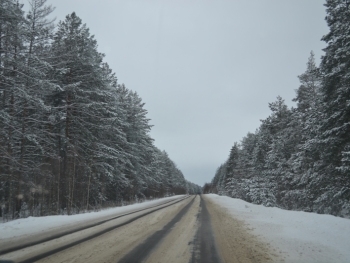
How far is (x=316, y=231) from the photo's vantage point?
906cm

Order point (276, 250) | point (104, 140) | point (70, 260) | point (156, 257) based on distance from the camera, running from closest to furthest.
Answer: point (70, 260) → point (156, 257) → point (276, 250) → point (104, 140)

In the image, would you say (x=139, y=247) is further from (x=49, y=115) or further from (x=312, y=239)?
(x=49, y=115)

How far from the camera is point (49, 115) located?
680 inches

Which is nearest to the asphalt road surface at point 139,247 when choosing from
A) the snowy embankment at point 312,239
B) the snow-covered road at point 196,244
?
the snow-covered road at point 196,244

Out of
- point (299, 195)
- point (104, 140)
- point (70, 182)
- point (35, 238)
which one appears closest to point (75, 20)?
point (104, 140)

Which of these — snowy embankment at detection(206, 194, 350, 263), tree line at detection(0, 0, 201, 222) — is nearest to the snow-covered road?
snowy embankment at detection(206, 194, 350, 263)

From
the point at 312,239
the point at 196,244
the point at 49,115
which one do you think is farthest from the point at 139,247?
the point at 49,115

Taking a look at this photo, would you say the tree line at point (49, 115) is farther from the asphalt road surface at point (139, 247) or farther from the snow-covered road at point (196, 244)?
the asphalt road surface at point (139, 247)

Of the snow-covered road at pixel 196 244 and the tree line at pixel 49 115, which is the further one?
the tree line at pixel 49 115

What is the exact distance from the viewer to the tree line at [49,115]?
12.6m

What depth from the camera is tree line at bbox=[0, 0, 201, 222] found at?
12.6 m

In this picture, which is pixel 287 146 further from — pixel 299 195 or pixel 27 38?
pixel 27 38

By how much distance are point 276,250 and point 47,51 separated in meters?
15.1

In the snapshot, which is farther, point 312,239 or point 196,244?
point 312,239
